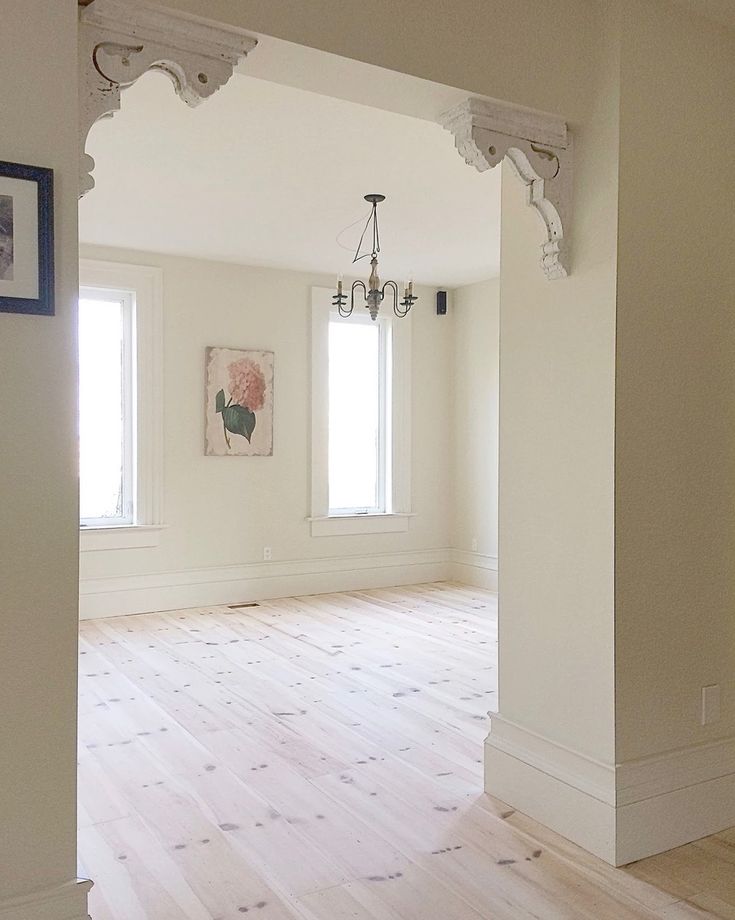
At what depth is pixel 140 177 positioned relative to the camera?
468 centimetres

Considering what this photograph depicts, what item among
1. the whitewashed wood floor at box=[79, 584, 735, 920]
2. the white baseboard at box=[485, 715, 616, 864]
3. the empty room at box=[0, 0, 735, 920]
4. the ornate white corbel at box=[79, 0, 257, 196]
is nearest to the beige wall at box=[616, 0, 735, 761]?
the empty room at box=[0, 0, 735, 920]

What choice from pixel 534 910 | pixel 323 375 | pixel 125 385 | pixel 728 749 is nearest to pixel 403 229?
pixel 323 375

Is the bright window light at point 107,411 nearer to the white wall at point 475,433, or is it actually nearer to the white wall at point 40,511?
the white wall at point 475,433

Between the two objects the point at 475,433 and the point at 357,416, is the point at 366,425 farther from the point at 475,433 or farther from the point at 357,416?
the point at 475,433

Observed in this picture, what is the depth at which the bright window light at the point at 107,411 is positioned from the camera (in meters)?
6.37

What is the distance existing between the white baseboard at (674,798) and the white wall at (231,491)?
4573 millimetres

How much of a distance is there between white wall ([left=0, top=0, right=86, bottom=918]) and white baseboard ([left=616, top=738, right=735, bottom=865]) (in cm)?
160

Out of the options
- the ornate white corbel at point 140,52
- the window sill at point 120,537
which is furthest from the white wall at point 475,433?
the ornate white corbel at point 140,52

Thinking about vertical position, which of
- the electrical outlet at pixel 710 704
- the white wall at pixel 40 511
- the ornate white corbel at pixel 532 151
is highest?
the ornate white corbel at pixel 532 151

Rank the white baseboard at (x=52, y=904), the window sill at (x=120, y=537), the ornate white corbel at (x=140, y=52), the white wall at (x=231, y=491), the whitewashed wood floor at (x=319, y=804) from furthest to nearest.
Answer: the white wall at (x=231, y=491), the window sill at (x=120, y=537), the whitewashed wood floor at (x=319, y=804), the ornate white corbel at (x=140, y=52), the white baseboard at (x=52, y=904)

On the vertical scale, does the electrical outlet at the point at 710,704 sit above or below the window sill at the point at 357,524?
below

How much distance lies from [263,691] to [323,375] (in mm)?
3440

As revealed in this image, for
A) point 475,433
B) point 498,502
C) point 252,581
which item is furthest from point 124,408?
point 498,502

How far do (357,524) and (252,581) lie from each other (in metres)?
1.09
